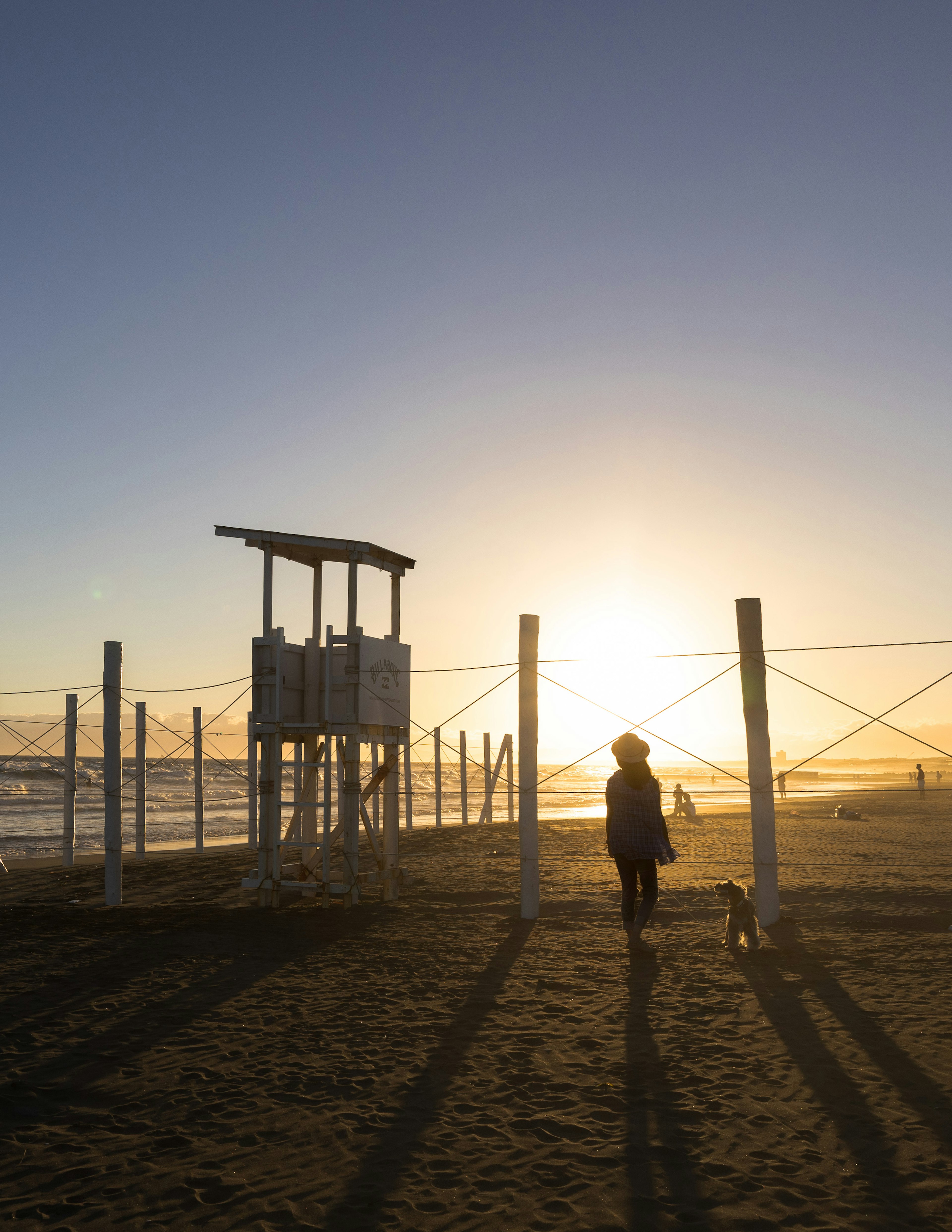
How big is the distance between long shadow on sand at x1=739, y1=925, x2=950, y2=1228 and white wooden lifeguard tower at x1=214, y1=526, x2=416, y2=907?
5.60m

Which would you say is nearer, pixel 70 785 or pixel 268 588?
pixel 268 588

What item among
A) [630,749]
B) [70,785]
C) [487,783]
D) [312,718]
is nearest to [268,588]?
[312,718]

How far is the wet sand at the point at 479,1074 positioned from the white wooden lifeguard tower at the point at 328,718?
4.38 ft

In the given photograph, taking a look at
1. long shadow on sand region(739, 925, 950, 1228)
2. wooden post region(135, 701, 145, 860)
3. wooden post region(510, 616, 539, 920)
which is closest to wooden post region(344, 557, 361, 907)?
wooden post region(510, 616, 539, 920)

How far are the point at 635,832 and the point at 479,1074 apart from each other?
3.54m

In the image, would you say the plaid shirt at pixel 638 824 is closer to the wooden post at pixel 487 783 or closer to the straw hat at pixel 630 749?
the straw hat at pixel 630 749

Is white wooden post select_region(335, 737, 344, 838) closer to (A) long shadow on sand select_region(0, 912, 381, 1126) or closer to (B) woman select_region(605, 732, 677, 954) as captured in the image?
(A) long shadow on sand select_region(0, 912, 381, 1126)

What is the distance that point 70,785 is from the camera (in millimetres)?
18422

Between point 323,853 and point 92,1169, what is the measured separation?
309 inches

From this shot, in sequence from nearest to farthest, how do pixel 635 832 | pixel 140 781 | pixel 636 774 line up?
pixel 635 832 < pixel 636 774 < pixel 140 781

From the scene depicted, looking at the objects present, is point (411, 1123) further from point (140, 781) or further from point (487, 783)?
point (487, 783)

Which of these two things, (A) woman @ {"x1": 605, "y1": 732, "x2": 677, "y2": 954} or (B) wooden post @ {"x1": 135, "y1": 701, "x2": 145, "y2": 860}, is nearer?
(A) woman @ {"x1": 605, "y1": 732, "x2": 677, "y2": 954}

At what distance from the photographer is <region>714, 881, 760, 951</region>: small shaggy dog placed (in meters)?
8.06

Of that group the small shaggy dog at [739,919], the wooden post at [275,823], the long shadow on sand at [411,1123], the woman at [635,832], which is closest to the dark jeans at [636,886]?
the woman at [635,832]
